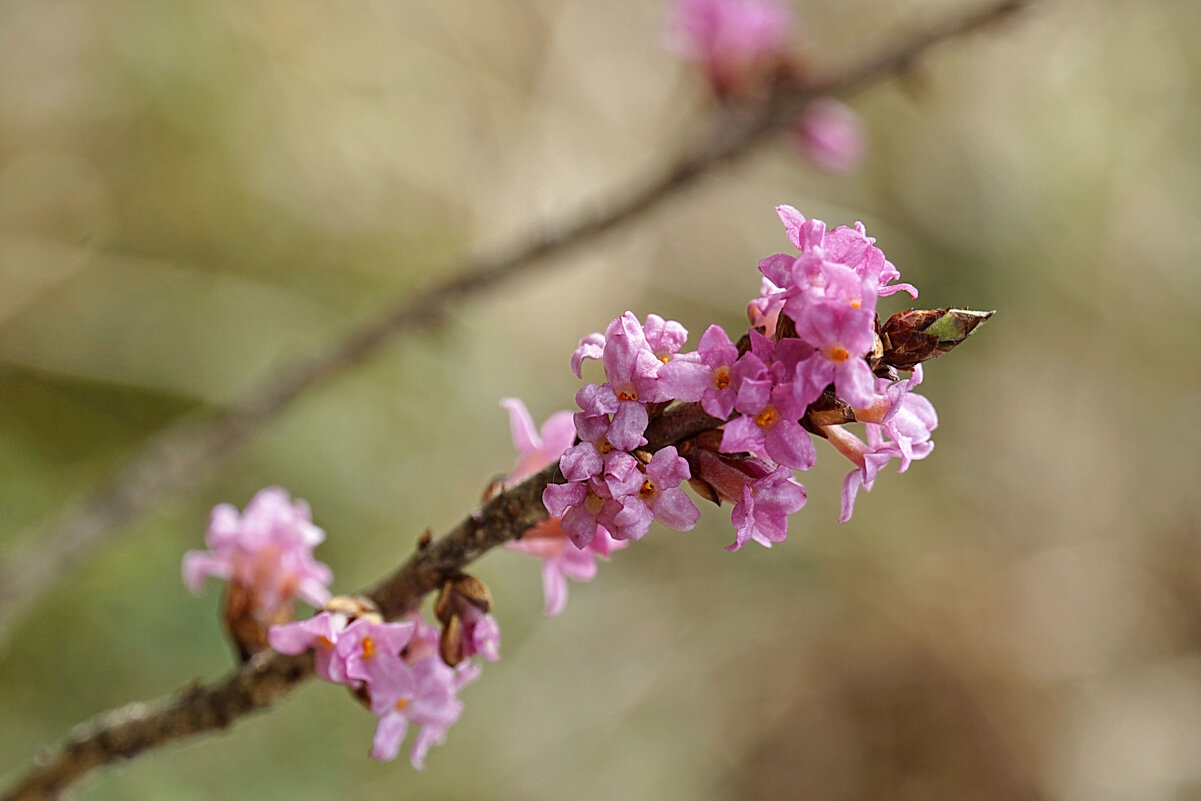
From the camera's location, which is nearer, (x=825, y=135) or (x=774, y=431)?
(x=774, y=431)

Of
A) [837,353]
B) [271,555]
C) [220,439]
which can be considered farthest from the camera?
[220,439]

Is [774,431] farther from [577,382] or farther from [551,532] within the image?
[577,382]

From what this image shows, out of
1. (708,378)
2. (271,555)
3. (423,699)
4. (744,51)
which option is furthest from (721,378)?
(744,51)

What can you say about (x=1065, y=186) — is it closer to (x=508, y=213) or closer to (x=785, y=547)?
(x=785, y=547)

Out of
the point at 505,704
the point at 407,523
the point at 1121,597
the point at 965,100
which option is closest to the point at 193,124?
the point at 407,523

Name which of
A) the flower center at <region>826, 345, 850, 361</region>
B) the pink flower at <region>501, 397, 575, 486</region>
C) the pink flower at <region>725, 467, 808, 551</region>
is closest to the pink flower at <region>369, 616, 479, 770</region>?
the pink flower at <region>501, 397, 575, 486</region>

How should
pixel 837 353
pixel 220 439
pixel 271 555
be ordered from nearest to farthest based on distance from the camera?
pixel 837 353
pixel 271 555
pixel 220 439

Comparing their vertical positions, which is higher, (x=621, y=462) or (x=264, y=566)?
(x=264, y=566)
